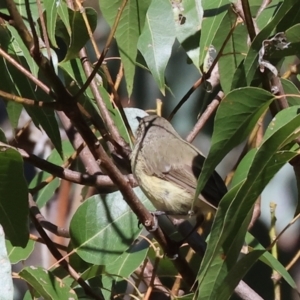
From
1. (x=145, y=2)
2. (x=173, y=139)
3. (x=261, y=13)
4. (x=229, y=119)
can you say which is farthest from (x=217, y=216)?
(x=173, y=139)

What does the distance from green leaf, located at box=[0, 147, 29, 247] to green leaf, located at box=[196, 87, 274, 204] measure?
0.41 metres

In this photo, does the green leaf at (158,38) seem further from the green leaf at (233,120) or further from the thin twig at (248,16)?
the green leaf at (233,120)

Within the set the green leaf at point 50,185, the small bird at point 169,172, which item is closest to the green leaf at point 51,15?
the small bird at point 169,172

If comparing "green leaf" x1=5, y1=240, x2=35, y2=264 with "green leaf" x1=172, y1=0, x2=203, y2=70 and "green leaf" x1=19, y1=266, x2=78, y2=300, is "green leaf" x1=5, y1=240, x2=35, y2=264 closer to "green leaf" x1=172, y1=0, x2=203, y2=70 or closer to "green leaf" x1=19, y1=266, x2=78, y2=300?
"green leaf" x1=19, y1=266, x2=78, y2=300

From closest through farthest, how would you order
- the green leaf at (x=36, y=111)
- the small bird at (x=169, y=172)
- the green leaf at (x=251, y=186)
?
the green leaf at (x=251, y=186), the green leaf at (x=36, y=111), the small bird at (x=169, y=172)

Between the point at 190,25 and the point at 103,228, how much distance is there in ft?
1.88

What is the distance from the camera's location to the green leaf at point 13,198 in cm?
140

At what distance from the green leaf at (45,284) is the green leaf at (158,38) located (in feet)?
1.70

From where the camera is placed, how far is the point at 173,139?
2.53 m

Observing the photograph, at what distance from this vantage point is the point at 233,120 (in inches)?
48.9

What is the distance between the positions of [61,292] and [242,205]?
524 mm

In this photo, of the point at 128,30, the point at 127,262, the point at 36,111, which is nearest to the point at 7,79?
the point at 36,111

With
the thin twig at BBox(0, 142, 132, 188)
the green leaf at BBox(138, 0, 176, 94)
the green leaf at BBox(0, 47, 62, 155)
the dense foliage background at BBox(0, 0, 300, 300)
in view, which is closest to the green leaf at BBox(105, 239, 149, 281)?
the dense foliage background at BBox(0, 0, 300, 300)

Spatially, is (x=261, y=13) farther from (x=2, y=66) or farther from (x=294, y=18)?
(x=2, y=66)
